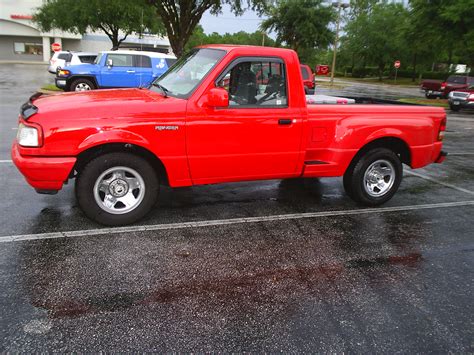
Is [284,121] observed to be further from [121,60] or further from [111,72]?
[121,60]

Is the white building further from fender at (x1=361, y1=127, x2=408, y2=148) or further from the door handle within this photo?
the door handle

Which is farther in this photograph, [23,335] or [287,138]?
[287,138]

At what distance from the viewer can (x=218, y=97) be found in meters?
4.40

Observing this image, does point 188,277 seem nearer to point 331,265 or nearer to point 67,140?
point 331,265

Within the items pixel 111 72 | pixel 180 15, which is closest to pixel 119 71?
pixel 111 72

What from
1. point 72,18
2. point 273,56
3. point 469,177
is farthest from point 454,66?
point 273,56

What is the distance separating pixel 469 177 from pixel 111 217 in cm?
654

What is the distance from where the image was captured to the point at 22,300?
318 centimetres

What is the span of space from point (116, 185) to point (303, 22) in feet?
123

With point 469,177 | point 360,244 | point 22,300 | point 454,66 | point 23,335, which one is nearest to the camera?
point 23,335

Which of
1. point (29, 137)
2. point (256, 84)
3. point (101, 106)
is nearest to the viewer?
point (29, 137)

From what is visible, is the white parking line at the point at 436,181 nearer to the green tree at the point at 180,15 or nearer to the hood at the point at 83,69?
the hood at the point at 83,69

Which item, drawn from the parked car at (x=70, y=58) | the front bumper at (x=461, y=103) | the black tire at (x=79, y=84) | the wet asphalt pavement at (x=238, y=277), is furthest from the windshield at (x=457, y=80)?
the wet asphalt pavement at (x=238, y=277)

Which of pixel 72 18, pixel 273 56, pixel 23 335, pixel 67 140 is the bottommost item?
pixel 23 335
